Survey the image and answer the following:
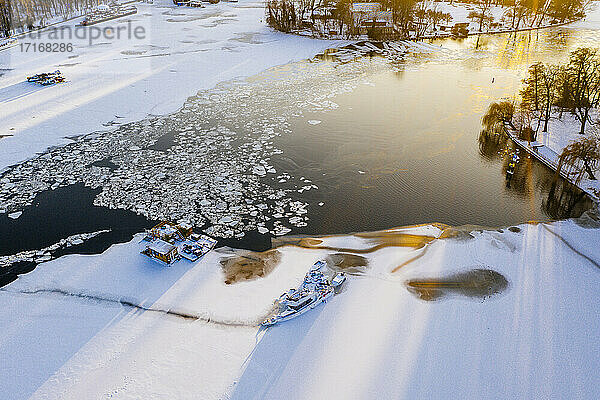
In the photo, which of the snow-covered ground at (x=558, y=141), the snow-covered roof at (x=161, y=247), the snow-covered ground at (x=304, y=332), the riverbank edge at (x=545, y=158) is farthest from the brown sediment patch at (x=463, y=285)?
the snow-covered ground at (x=558, y=141)

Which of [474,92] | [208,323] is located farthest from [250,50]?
[208,323]

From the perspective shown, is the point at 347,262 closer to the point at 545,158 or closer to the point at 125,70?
the point at 545,158

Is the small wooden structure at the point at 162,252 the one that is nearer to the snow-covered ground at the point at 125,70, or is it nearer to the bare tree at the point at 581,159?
the snow-covered ground at the point at 125,70

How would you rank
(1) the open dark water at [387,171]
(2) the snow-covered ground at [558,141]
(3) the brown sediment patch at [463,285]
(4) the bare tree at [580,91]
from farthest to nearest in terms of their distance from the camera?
(4) the bare tree at [580,91] < (2) the snow-covered ground at [558,141] < (1) the open dark water at [387,171] < (3) the brown sediment patch at [463,285]

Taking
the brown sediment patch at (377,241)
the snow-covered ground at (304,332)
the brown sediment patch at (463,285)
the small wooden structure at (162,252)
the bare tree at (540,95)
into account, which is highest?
the bare tree at (540,95)

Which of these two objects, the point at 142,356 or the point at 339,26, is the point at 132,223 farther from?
the point at 339,26

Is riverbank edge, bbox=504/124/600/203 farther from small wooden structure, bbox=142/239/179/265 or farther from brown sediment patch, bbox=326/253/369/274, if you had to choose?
small wooden structure, bbox=142/239/179/265

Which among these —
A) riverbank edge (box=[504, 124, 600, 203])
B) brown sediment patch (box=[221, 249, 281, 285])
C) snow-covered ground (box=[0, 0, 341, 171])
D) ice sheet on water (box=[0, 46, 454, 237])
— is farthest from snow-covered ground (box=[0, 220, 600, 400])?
snow-covered ground (box=[0, 0, 341, 171])
